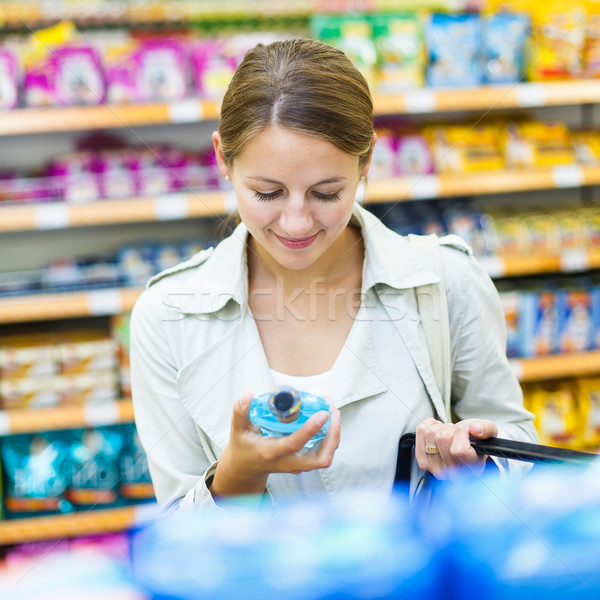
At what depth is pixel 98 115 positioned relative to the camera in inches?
85.9

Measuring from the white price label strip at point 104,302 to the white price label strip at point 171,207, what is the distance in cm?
32

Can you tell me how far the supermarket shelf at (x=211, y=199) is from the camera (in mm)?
2209

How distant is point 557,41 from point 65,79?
1.84m

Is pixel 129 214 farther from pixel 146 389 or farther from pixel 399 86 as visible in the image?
pixel 146 389

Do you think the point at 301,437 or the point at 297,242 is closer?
the point at 301,437

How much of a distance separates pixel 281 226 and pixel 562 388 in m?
2.11

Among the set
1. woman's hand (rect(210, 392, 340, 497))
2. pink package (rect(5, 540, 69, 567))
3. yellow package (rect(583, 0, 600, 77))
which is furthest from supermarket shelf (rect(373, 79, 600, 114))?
pink package (rect(5, 540, 69, 567))

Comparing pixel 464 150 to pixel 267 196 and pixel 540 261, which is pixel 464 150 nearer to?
pixel 540 261

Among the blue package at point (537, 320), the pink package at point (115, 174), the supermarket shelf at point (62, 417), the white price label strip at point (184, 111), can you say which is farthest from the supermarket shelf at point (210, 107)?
the supermarket shelf at point (62, 417)

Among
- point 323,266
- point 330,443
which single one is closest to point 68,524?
point 323,266

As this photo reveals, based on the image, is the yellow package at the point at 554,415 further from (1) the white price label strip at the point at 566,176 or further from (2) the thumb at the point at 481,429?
(2) the thumb at the point at 481,429

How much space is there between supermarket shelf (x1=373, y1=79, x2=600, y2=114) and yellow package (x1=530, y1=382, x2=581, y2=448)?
3.88 feet

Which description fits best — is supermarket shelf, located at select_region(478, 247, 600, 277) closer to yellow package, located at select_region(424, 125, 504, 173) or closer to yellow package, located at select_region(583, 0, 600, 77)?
yellow package, located at select_region(424, 125, 504, 173)

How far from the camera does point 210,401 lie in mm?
1090
